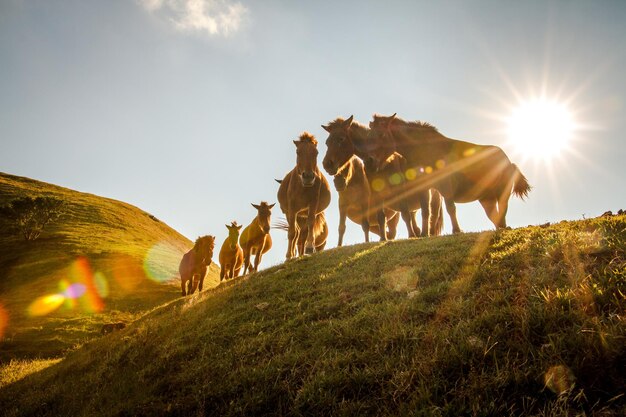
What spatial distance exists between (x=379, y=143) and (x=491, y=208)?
5.49 metres

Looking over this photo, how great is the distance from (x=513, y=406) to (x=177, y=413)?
3.72 meters

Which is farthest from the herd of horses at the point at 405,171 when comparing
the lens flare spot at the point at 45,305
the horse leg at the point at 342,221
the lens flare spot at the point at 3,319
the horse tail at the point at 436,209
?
the lens flare spot at the point at 45,305

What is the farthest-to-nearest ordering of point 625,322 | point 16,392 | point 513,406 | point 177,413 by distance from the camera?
1. point 16,392
2. point 177,413
3. point 625,322
4. point 513,406

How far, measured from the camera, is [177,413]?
3.98 m

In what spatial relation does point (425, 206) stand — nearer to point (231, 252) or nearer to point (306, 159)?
point (306, 159)

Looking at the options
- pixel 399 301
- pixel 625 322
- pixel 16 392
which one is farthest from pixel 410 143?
pixel 16 392

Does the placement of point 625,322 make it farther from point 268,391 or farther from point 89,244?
point 89,244

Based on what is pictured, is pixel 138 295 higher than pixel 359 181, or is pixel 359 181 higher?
pixel 359 181

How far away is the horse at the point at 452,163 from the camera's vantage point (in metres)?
11.9

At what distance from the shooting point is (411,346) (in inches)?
143

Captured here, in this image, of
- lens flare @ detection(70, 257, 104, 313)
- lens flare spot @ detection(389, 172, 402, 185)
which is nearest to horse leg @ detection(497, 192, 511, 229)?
lens flare spot @ detection(389, 172, 402, 185)

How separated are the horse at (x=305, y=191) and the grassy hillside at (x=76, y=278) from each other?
1535 cm

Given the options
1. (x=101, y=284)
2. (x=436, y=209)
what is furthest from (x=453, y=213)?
(x=101, y=284)

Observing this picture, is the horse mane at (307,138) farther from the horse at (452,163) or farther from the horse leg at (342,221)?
the horse leg at (342,221)
